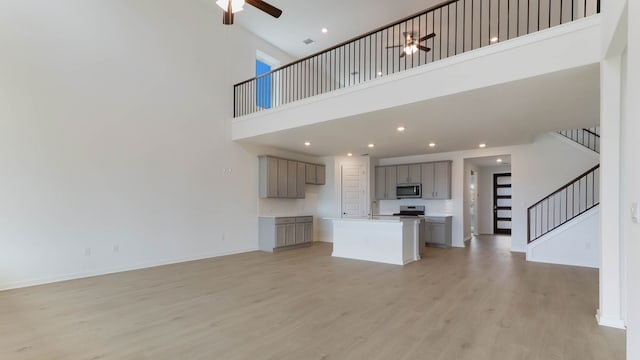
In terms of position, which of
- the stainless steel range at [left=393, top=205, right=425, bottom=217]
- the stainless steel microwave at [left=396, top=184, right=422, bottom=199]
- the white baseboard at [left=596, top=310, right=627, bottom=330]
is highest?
the stainless steel microwave at [left=396, top=184, right=422, bottom=199]

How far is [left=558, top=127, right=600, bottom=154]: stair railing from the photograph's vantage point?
706cm

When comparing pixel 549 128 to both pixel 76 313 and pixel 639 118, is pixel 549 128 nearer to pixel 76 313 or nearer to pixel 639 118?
pixel 639 118

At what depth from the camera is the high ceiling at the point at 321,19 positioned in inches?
262

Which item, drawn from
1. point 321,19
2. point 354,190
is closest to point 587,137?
point 354,190

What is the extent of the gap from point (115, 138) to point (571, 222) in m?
8.44

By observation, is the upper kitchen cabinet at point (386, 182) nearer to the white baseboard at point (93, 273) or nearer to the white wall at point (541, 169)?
the white wall at point (541, 169)

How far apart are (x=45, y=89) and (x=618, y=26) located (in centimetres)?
687

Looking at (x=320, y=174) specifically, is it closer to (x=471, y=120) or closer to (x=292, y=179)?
(x=292, y=179)

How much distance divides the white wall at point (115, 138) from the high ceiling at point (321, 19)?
28.9 inches

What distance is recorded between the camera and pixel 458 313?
3.40 m

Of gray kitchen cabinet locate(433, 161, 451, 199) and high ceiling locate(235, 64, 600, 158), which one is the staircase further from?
gray kitchen cabinet locate(433, 161, 451, 199)

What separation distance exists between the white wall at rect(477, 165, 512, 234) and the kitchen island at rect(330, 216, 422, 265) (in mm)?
5787

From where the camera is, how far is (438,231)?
27.4 ft

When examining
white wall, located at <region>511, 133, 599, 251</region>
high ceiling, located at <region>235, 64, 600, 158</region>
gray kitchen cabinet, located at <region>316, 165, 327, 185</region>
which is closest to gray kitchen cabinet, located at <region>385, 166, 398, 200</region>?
high ceiling, located at <region>235, 64, 600, 158</region>
